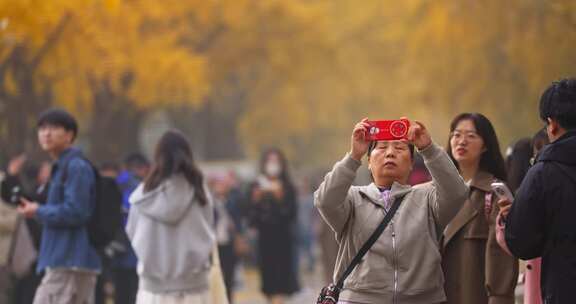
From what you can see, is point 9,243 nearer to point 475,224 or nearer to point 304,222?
point 475,224

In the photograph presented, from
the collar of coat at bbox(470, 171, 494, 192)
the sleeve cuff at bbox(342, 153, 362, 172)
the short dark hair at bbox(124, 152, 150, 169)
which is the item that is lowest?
the collar of coat at bbox(470, 171, 494, 192)

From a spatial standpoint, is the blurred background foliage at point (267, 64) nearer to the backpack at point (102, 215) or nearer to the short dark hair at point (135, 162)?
the short dark hair at point (135, 162)

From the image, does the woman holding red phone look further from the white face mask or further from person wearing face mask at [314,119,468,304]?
the white face mask

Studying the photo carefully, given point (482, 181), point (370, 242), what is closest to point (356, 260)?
point (370, 242)

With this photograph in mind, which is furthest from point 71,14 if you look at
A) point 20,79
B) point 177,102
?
point 177,102

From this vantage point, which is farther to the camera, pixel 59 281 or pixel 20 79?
pixel 20 79

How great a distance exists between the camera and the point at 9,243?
13219mm

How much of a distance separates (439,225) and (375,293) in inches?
20.1

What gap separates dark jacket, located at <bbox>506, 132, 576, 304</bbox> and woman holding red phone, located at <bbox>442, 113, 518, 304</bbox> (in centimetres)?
136

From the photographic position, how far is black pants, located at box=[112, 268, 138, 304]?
46.6ft

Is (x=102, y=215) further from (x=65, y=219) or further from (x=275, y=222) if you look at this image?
(x=275, y=222)

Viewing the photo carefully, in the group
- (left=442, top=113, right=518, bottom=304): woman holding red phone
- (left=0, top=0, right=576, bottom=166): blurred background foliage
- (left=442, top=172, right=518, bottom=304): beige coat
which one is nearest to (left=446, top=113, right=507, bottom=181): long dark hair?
(left=442, top=113, right=518, bottom=304): woman holding red phone

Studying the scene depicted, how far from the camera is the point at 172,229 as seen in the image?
10.6 meters

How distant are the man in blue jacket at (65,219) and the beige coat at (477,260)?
126 inches
